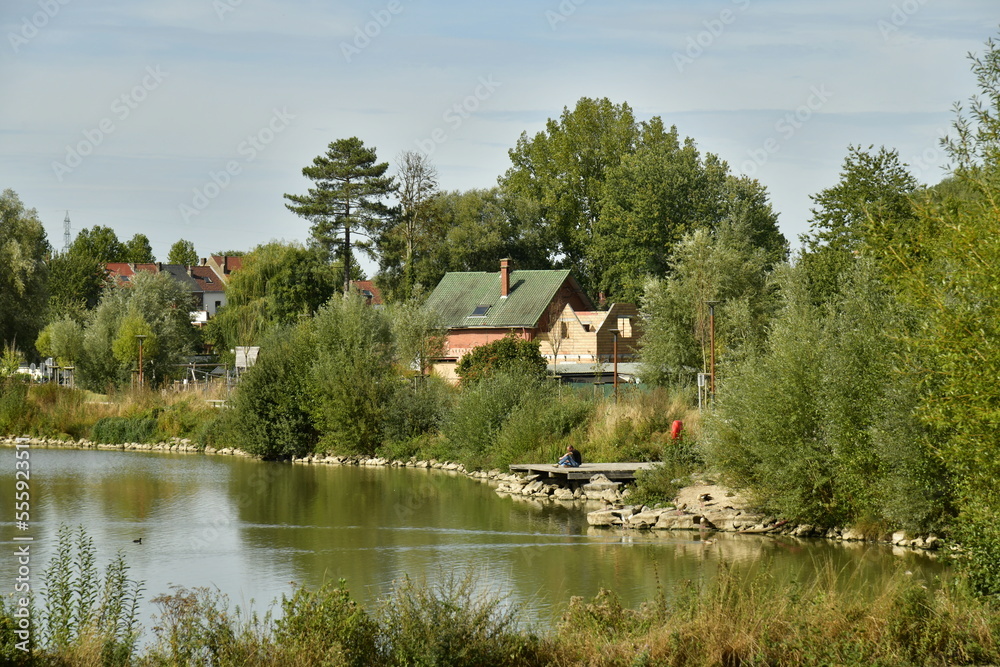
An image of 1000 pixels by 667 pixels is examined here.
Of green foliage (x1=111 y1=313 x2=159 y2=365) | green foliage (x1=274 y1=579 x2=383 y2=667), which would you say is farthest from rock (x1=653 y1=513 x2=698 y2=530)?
green foliage (x1=111 y1=313 x2=159 y2=365)

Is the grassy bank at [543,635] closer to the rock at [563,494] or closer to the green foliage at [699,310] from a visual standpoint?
the rock at [563,494]

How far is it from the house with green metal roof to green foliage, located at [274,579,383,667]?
141 feet

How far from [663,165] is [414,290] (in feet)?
50.6

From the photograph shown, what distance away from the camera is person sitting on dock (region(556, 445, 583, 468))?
A: 1241 inches

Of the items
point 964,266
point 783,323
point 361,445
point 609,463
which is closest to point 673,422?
point 609,463

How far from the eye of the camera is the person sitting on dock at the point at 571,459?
3152cm

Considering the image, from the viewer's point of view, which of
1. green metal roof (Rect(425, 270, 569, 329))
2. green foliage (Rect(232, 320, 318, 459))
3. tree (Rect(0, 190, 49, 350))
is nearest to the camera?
green foliage (Rect(232, 320, 318, 459))

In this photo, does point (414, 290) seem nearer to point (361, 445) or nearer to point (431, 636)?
point (361, 445)

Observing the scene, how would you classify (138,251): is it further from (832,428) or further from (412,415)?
(832,428)

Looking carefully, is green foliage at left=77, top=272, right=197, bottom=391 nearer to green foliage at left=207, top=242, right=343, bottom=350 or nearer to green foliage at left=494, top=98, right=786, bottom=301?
green foliage at left=207, top=242, right=343, bottom=350

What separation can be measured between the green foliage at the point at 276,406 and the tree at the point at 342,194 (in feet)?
61.9

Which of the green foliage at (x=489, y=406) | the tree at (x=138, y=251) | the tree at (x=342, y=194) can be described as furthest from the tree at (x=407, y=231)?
the tree at (x=138, y=251)

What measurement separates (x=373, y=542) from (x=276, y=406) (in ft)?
64.9

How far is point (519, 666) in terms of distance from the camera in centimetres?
1116
